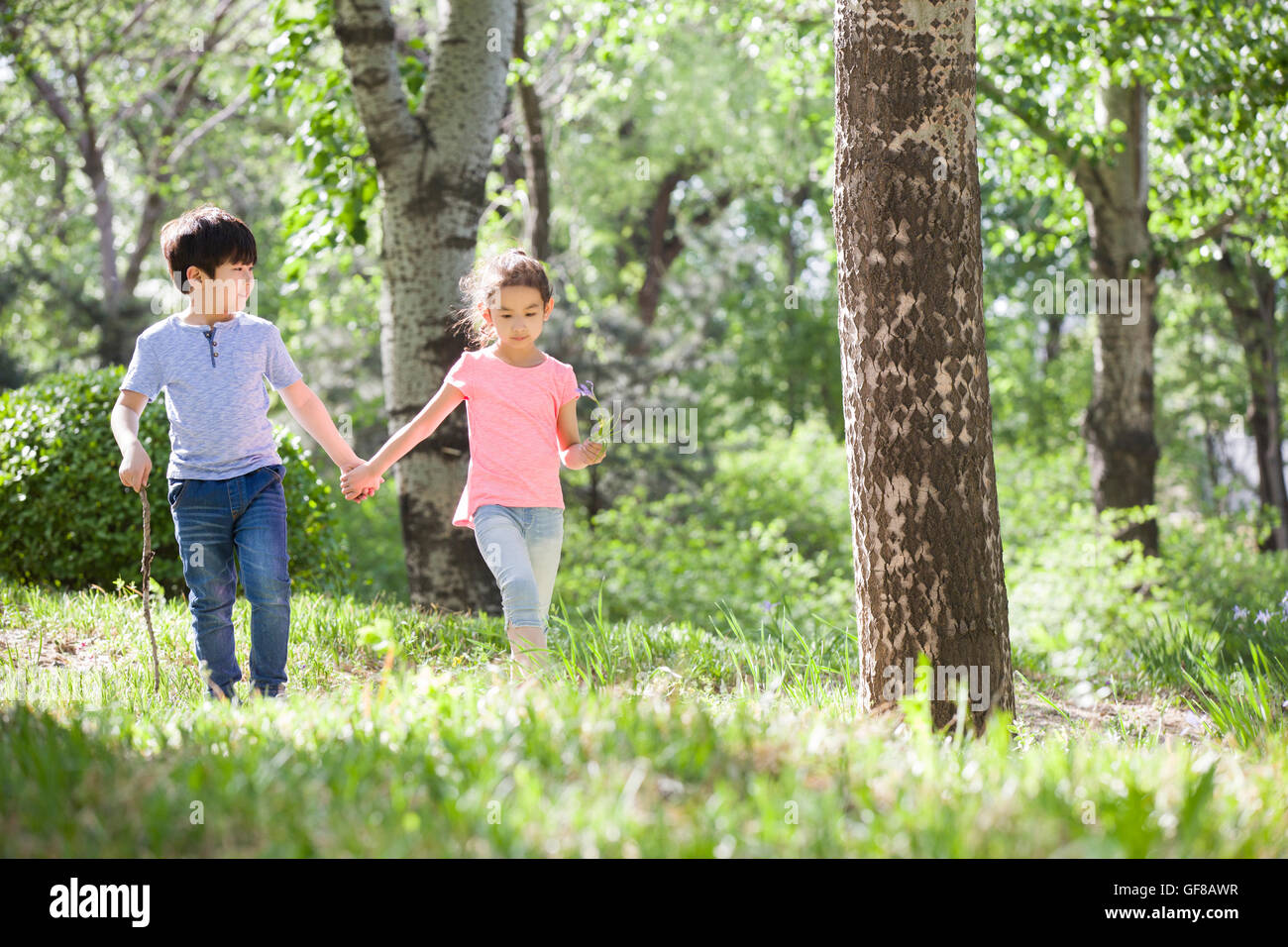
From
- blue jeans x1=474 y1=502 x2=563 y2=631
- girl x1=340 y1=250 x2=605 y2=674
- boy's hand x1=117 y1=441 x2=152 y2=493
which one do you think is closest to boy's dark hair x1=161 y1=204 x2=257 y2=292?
boy's hand x1=117 y1=441 x2=152 y2=493

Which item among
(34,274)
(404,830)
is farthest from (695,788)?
(34,274)

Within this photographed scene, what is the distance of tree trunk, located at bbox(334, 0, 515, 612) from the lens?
6102 mm

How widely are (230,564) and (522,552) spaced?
1.09 m

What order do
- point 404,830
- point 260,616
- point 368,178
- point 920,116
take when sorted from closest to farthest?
1. point 404,830
2. point 920,116
3. point 260,616
4. point 368,178

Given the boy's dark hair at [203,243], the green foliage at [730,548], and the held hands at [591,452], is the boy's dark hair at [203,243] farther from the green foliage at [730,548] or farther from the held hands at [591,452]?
the green foliage at [730,548]

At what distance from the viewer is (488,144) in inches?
248

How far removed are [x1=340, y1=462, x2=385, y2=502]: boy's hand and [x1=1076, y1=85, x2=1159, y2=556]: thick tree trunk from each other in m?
8.47

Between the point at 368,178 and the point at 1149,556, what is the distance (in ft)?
27.0

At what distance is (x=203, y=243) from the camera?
368cm

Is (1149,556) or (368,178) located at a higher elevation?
(368,178)

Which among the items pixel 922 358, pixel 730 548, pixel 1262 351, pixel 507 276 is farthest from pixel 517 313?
pixel 1262 351

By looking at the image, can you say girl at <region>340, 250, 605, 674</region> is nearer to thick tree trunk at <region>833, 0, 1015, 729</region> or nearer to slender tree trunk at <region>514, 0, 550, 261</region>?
thick tree trunk at <region>833, 0, 1015, 729</region>

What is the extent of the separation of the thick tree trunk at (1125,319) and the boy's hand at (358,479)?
8.47 metres

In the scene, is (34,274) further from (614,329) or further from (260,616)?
(260,616)
